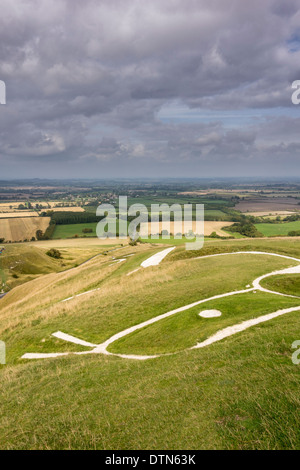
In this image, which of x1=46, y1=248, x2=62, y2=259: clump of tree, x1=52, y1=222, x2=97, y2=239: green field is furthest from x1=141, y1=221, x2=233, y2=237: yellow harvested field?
x1=46, y1=248, x2=62, y2=259: clump of tree

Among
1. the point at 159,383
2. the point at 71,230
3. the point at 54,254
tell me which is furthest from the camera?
the point at 71,230

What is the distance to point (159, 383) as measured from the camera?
14.1 meters

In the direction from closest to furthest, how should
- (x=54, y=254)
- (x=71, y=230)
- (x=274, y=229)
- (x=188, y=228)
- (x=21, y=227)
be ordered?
(x=54, y=254) → (x=274, y=229) → (x=188, y=228) → (x=71, y=230) → (x=21, y=227)

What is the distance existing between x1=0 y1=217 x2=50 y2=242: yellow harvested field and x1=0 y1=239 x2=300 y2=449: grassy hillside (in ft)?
394

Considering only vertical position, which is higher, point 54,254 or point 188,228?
point 188,228

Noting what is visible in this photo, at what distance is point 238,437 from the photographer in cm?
884

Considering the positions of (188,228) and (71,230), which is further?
(71,230)

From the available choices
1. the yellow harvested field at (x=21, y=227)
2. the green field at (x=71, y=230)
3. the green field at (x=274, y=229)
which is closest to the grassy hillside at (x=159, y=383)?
the green field at (x=274, y=229)

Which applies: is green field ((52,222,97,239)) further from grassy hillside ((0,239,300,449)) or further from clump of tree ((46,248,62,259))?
grassy hillside ((0,239,300,449))

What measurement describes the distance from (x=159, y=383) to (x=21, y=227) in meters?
162

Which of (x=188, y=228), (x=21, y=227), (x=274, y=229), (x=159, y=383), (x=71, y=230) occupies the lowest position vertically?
(x=71, y=230)

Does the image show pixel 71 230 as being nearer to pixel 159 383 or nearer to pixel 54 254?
pixel 54 254

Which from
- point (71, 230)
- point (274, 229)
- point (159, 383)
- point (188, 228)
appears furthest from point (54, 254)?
point (159, 383)

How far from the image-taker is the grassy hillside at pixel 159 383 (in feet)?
31.6
